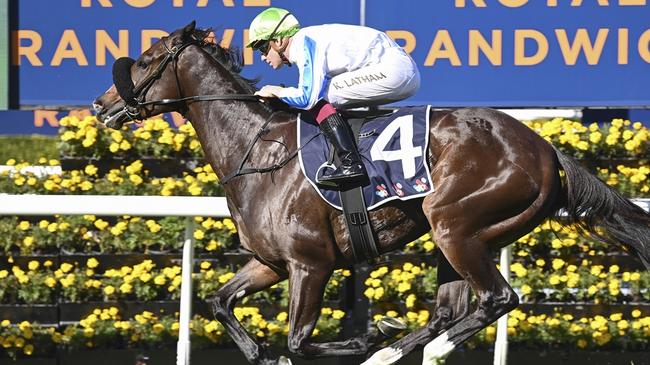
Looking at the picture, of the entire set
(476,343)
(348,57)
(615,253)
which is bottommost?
(476,343)

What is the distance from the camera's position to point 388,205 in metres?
5.21

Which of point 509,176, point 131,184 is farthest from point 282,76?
point 509,176

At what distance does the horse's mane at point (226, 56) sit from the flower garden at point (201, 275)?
83 cm

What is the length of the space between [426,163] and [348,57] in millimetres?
562

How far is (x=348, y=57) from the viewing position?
525 cm

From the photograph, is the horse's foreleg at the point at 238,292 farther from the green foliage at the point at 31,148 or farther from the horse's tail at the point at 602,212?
the green foliage at the point at 31,148

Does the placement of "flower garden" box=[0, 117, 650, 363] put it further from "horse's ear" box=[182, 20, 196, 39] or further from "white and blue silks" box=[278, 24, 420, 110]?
"white and blue silks" box=[278, 24, 420, 110]

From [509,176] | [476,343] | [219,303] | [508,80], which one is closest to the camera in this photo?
[509,176]

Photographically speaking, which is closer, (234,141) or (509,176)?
(509,176)

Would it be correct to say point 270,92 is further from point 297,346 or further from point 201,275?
point 201,275

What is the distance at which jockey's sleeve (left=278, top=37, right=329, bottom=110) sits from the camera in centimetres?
512

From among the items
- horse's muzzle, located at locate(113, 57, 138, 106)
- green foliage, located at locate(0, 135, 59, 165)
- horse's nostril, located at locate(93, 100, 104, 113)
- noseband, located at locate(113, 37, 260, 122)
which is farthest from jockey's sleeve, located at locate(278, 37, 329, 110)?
green foliage, located at locate(0, 135, 59, 165)

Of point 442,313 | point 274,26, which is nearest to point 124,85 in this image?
point 274,26

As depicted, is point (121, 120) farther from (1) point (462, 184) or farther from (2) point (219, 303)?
(1) point (462, 184)
